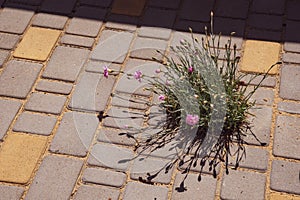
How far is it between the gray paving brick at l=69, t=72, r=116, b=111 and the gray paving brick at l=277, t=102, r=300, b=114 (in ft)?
3.99

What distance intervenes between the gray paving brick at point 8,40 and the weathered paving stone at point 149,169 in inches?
59.8

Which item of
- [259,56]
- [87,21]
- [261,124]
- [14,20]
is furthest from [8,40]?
[261,124]

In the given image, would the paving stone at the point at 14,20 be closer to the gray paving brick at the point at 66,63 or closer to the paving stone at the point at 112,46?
the gray paving brick at the point at 66,63

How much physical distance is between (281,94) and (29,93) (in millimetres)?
1817

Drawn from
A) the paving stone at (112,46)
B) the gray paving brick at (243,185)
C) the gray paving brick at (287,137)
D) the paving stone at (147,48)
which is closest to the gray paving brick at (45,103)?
the paving stone at (112,46)

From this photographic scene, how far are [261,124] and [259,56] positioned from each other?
69 cm

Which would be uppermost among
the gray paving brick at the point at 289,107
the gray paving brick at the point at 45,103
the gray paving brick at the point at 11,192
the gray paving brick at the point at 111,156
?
the gray paving brick at the point at 289,107

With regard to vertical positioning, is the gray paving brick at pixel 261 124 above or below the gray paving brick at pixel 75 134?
above

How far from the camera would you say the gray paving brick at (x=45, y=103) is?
13.0 feet

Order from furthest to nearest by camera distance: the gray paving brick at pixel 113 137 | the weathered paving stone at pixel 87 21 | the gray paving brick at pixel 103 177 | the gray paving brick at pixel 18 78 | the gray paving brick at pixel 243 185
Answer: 1. the weathered paving stone at pixel 87 21
2. the gray paving brick at pixel 18 78
3. the gray paving brick at pixel 113 137
4. the gray paving brick at pixel 103 177
5. the gray paving brick at pixel 243 185

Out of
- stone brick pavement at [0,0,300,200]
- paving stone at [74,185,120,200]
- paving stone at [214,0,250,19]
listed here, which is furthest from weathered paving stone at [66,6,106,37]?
paving stone at [74,185,120,200]

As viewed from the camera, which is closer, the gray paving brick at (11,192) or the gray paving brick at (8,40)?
the gray paving brick at (11,192)

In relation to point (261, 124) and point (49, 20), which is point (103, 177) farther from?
point (49, 20)

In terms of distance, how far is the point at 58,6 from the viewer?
4738mm
